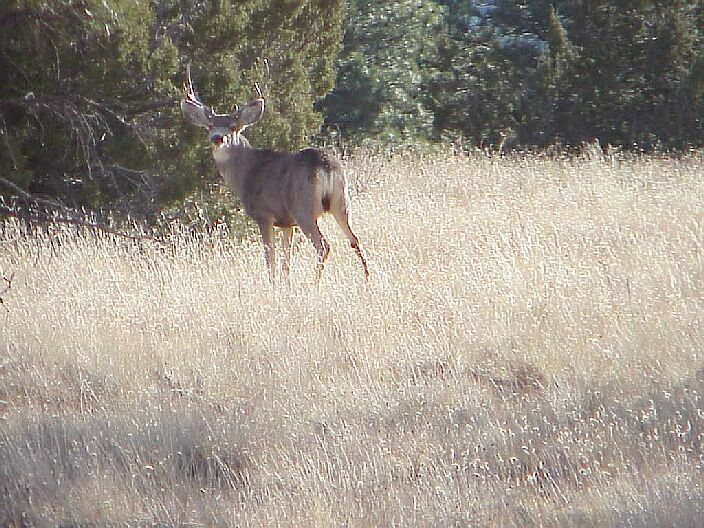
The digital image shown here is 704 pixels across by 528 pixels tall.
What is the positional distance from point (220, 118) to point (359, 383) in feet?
15.0

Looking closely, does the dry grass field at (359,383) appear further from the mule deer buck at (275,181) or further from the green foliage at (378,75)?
the green foliage at (378,75)

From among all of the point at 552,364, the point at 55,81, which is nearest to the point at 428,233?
the point at 55,81

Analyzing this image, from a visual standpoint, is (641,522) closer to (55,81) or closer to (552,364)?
(552,364)

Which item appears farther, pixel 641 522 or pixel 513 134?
pixel 513 134

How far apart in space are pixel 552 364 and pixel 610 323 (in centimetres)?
81

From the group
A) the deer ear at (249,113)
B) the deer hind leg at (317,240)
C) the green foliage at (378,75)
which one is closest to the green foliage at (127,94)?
the deer ear at (249,113)

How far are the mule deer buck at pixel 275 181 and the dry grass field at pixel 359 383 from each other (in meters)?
0.33

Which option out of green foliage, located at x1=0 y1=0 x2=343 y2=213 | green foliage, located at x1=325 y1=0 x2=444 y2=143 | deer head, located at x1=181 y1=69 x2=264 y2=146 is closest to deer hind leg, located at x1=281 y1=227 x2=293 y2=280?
deer head, located at x1=181 y1=69 x2=264 y2=146

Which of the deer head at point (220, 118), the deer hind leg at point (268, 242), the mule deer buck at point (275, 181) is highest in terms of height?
the deer head at point (220, 118)

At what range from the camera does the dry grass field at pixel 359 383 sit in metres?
4.94

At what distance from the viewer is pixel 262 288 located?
8.85 m

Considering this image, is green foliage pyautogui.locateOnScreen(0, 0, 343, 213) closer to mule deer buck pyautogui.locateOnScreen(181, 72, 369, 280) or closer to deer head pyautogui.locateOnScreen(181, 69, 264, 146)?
mule deer buck pyautogui.locateOnScreen(181, 72, 369, 280)

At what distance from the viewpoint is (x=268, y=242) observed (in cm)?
995

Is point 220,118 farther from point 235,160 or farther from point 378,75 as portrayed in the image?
point 378,75
